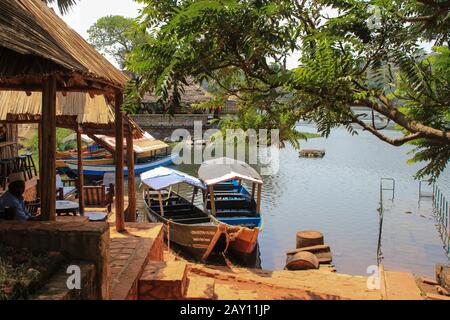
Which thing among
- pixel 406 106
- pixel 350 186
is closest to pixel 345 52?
pixel 406 106

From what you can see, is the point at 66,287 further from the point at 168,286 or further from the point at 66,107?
the point at 66,107


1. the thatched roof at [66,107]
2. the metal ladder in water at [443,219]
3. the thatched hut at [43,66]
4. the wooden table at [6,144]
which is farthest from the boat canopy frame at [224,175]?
the thatched hut at [43,66]

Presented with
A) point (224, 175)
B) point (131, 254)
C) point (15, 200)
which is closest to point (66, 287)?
point (131, 254)

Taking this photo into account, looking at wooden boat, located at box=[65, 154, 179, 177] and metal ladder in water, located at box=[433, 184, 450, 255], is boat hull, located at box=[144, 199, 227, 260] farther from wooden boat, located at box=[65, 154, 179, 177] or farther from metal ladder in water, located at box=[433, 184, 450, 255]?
wooden boat, located at box=[65, 154, 179, 177]

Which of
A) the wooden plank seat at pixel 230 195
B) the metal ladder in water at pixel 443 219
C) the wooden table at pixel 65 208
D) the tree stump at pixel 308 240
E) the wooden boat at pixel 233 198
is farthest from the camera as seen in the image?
the wooden plank seat at pixel 230 195

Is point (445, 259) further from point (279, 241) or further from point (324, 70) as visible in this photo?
point (324, 70)

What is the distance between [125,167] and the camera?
1035 inches

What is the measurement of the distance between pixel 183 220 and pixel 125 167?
14161mm

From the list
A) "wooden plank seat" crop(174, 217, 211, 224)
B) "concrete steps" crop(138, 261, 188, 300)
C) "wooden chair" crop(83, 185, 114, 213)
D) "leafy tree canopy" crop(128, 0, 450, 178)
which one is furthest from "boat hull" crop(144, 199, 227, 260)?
"leafy tree canopy" crop(128, 0, 450, 178)

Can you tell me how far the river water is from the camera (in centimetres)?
1439

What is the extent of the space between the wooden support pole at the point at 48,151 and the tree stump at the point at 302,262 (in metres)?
7.48

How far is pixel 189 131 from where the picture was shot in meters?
37.5

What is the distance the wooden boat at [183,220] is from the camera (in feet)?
38.4

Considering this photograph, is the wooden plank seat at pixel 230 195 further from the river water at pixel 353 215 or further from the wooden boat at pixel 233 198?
the river water at pixel 353 215
